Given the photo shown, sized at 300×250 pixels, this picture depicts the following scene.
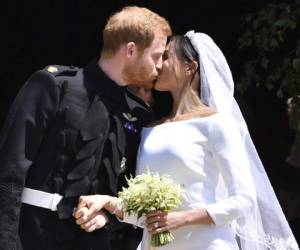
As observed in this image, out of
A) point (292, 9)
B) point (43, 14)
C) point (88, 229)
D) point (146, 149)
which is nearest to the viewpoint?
point (88, 229)

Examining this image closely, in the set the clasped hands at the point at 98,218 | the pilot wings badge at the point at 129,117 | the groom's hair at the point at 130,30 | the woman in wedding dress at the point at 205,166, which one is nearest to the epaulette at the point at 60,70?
the groom's hair at the point at 130,30

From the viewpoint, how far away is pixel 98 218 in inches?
124

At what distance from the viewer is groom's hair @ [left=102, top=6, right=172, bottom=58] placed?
3.26m

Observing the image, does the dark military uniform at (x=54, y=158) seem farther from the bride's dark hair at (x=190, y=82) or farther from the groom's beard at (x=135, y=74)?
the bride's dark hair at (x=190, y=82)

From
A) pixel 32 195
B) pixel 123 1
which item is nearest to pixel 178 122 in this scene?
pixel 32 195

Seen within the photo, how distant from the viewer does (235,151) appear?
10.5 feet

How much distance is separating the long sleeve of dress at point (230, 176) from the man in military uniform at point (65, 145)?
39cm

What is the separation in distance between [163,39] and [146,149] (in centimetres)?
46

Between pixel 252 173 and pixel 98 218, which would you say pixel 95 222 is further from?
pixel 252 173

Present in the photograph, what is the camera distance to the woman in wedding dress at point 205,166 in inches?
125

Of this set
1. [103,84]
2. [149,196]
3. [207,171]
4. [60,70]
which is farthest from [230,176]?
[60,70]

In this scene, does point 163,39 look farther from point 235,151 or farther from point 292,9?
point 292,9

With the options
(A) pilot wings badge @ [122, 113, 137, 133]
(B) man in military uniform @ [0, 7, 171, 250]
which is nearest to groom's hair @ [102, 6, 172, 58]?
(B) man in military uniform @ [0, 7, 171, 250]

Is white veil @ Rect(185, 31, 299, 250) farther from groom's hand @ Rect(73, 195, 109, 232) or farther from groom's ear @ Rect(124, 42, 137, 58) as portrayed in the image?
groom's hand @ Rect(73, 195, 109, 232)
